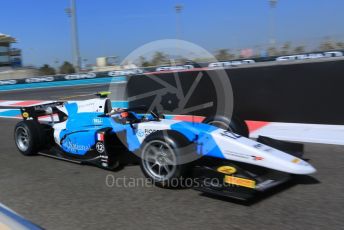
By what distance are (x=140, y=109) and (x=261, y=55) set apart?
58.2 ft

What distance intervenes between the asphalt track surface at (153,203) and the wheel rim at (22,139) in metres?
1.05

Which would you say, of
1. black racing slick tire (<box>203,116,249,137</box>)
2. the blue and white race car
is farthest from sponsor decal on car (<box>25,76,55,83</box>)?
black racing slick tire (<box>203,116,249,137</box>)

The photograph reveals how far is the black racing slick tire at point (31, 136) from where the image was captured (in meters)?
6.22

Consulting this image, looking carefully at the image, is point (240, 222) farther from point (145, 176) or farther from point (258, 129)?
point (258, 129)

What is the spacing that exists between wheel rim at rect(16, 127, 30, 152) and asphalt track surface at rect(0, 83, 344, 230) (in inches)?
41.3

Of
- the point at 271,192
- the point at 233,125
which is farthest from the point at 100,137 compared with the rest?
the point at 271,192

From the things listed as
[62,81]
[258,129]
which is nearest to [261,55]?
[62,81]

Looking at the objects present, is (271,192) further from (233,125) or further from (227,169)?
(233,125)

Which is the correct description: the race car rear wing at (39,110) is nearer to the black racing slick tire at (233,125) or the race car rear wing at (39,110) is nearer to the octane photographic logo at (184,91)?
the octane photographic logo at (184,91)

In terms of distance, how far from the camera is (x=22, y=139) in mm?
6582

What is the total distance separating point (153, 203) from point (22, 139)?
135 inches

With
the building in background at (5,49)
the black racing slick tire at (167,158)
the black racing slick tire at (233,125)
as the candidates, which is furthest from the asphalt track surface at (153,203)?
the building in background at (5,49)

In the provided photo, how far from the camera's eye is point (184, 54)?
5.00m

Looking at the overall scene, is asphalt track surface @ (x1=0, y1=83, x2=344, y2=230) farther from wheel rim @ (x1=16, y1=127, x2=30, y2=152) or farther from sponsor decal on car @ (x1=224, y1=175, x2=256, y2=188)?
wheel rim @ (x1=16, y1=127, x2=30, y2=152)
